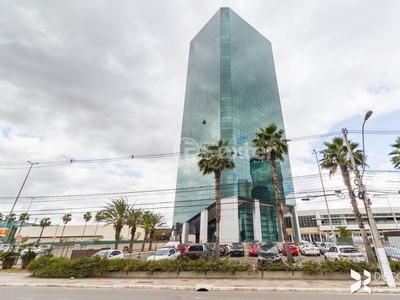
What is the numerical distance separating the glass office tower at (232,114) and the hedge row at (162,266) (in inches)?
1369

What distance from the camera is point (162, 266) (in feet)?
55.4

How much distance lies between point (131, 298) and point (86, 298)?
2.53 meters

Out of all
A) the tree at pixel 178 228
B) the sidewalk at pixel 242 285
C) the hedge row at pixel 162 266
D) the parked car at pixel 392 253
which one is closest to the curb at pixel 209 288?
the sidewalk at pixel 242 285

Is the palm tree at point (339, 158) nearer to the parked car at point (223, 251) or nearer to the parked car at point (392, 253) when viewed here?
the parked car at point (392, 253)

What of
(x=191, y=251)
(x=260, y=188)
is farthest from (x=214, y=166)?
(x=260, y=188)

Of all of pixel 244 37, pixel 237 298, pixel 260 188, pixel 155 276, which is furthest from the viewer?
pixel 244 37

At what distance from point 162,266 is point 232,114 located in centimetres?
5826

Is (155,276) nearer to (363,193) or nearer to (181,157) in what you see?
(363,193)

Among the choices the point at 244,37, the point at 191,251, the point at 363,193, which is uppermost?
the point at 244,37

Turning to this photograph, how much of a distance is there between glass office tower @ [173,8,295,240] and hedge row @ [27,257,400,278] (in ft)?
114

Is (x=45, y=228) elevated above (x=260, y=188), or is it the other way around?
(x=260, y=188)

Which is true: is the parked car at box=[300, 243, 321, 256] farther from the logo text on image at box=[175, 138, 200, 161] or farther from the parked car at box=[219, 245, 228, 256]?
the logo text on image at box=[175, 138, 200, 161]

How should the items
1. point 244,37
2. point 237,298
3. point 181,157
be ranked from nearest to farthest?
point 237,298
point 181,157
point 244,37

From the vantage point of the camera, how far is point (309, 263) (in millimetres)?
15234
